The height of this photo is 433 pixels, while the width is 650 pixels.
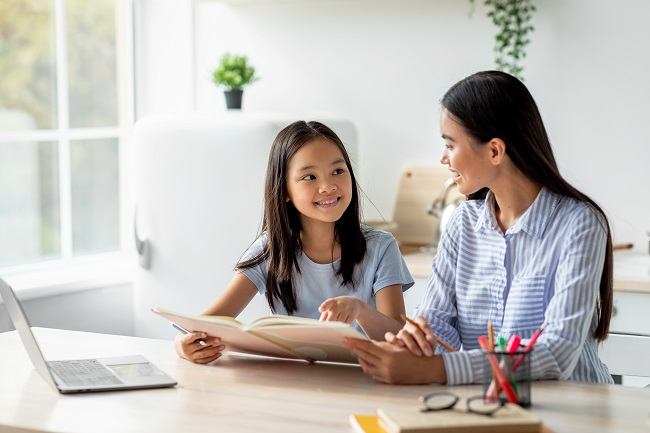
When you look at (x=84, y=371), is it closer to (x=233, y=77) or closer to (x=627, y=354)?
(x=627, y=354)

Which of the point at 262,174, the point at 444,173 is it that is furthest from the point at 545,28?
the point at 262,174

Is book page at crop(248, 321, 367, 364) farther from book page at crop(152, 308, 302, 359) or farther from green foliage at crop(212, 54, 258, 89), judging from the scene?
green foliage at crop(212, 54, 258, 89)

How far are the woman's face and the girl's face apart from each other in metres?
0.36

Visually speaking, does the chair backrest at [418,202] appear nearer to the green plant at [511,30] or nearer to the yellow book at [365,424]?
the green plant at [511,30]

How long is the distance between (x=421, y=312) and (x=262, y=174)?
1309mm

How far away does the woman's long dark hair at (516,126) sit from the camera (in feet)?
6.37

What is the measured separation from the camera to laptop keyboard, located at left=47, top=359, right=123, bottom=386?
1.81 meters

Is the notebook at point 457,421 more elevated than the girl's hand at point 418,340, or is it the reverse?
the girl's hand at point 418,340

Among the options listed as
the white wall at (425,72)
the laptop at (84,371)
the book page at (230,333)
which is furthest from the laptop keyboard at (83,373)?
the white wall at (425,72)

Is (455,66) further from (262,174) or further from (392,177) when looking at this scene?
(262,174)

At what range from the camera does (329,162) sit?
2.34m

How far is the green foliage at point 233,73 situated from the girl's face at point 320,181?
1.40 meters

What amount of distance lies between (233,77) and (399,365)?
2118mm

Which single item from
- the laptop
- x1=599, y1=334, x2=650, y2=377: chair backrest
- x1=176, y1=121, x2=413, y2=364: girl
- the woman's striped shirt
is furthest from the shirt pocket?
x1=599, y1=334, x2=650, y2=377: chair backrest
